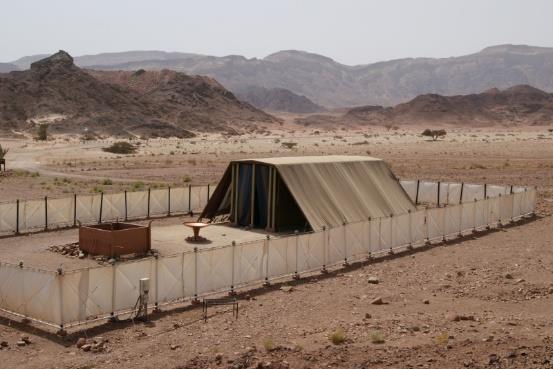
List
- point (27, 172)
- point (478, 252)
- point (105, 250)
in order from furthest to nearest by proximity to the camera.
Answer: point (27, 172), point (478, 252), point (105, 250)

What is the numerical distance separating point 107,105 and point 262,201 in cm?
9727

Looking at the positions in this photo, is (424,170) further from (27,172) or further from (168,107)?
(168,107)

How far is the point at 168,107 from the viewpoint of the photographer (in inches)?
5344

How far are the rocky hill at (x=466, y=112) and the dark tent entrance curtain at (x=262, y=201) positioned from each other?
14468 centimetres

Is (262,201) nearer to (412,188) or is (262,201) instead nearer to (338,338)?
(412,188)

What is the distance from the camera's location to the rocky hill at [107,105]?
10788cm

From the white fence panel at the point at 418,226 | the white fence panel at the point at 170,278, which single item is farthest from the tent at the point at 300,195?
the white fence panel at the point at 170,278

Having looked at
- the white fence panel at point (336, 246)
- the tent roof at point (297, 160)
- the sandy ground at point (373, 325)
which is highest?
the tent roof at point (297, 160)

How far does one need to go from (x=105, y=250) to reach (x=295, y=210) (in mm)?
7578

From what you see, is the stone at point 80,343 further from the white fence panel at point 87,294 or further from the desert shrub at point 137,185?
the desert shrub at point 137,185

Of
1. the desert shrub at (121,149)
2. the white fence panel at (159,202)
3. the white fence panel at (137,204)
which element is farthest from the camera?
the desert shrub at (121,149)

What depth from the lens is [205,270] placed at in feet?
56.1

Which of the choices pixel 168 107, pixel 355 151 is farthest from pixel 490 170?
pixel 168 107

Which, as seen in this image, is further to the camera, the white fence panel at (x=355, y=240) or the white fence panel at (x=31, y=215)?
the white fence panel at (x=31, y=215)
